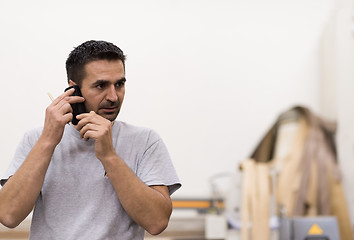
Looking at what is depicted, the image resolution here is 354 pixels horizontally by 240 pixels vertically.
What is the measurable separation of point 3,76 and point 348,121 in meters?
2.65

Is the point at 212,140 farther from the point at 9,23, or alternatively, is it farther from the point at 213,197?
the point at 9,23

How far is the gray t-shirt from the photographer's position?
1.11 meters

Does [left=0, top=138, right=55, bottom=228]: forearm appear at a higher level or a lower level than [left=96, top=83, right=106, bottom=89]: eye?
lower

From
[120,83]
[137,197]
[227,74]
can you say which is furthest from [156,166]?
[227,74]

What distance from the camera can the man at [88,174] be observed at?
108cm

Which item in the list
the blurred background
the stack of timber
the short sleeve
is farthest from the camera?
the blurred background

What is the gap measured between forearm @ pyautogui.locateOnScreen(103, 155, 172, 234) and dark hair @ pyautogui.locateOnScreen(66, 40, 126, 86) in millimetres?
228

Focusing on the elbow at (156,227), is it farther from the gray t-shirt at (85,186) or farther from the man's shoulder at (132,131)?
the man's shoulder at (132,131)

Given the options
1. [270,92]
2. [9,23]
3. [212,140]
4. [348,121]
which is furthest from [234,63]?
[9,23]

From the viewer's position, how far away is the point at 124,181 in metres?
1.09

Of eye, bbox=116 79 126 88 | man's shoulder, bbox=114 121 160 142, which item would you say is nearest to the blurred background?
man's shoulder, bbox=114 121 160 142

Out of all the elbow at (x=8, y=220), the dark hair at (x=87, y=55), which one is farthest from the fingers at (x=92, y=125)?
the elbow at (x=8, y=220)

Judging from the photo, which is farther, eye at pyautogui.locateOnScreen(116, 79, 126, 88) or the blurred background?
the blurred background

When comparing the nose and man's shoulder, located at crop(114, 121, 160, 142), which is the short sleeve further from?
the nose
